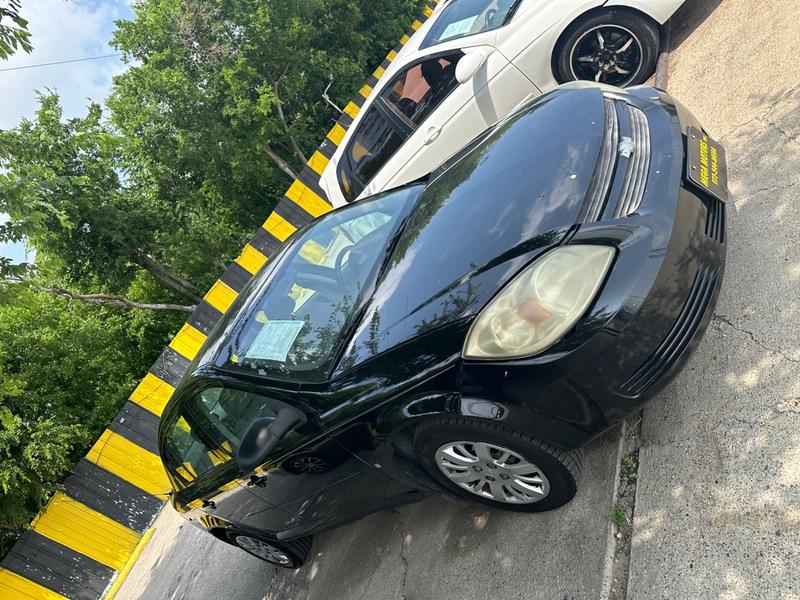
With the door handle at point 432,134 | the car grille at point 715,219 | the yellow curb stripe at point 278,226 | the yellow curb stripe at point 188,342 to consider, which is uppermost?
the yellow curb stripe at point 278,226

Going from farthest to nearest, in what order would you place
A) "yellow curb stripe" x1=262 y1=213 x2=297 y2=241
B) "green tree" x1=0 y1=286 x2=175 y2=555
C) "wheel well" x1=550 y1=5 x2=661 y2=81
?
"yellow curb stripe" x1=262 y1=213 x2=297 y2=241 → "green tree" x1=0 y1=286 x2=175 y2=555 → "wheel well" x1=550 y1=5 x2=661 y2=81

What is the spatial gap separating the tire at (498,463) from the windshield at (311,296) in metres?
0.66

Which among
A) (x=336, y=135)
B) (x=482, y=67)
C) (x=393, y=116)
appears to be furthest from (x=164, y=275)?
(x=482, y=67)

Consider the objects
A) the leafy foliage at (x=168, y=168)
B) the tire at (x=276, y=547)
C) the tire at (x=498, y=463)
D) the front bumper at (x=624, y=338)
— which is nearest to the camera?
the front bumper at (x=624, y=338)

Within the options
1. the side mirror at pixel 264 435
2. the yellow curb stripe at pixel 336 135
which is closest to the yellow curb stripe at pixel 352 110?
the yellow curb stripe at pixel 336 135

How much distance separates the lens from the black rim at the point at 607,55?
4898 mm

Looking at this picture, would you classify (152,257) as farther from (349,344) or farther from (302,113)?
(349,344)

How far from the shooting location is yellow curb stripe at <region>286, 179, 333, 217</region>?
1093cm

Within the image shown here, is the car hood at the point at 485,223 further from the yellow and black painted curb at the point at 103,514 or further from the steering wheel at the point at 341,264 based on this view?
the yellow and black painted curb at the point at 103,514

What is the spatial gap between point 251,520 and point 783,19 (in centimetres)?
521

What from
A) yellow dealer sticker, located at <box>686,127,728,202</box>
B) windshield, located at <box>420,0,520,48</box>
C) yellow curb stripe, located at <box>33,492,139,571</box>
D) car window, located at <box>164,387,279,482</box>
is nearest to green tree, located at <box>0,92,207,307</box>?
yellow curb stripe, located at <box>33,492,139,571</box>

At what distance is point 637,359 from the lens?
224 centimetres

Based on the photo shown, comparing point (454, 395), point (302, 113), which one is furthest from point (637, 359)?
point (302, 113)

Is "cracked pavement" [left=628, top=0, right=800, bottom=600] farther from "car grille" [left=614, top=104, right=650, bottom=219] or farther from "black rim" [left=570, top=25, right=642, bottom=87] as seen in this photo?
"black rim" [left=570, top=25, right=642, bottom=87]
